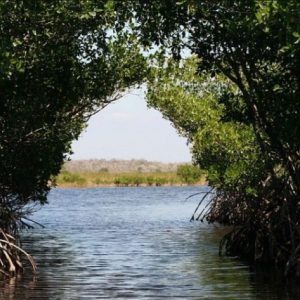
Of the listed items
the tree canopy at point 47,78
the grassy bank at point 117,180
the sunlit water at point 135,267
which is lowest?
the sunlit water at point 135,267

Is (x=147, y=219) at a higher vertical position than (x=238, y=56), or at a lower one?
lower

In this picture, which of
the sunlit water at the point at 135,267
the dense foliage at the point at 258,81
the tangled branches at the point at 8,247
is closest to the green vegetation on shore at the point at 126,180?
the sunlit water at the point at 135,267

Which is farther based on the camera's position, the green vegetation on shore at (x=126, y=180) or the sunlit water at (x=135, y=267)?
the green vegetation on shore at (x=126, y=180)

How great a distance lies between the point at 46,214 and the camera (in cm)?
5506

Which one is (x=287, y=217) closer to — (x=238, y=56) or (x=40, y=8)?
(x=238, y=56)

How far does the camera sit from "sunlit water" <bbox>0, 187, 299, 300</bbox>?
17.6 metres

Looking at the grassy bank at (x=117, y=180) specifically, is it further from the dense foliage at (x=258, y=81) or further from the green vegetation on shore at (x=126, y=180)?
the dense foliage at (x=258, y=81)

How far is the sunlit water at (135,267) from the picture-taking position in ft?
57.6

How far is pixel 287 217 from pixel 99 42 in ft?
20.5

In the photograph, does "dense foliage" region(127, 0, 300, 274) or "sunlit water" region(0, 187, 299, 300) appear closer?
"dense foliage" region(127, 0, 300, 274)

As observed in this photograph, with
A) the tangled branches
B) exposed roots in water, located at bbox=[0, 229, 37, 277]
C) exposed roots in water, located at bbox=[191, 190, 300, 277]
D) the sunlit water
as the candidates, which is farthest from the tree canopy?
exposed roots in water, located at bbox=[191, 190, 300, 277]

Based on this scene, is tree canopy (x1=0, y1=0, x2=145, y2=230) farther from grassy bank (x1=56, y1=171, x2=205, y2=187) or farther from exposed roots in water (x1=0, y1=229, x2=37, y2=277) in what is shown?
grassy bank (x1=56, y1=171, x2=205, y2=187)

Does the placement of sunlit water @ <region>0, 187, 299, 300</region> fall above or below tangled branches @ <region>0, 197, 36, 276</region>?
below

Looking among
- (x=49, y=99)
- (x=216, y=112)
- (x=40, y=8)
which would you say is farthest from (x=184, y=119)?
(x=40, y=8)
